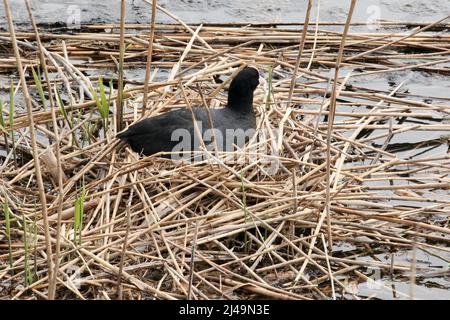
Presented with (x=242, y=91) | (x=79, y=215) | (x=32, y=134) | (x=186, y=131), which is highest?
(x=32, y=134)

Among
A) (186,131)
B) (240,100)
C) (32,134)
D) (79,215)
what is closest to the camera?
(32,134)

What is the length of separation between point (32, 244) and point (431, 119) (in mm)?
2774

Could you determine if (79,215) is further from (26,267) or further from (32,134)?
(32,134)

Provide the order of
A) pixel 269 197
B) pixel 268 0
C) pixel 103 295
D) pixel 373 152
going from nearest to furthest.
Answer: pixel 103 295 < pixel 269 197 < pixel 373 152 < pixel 268 0

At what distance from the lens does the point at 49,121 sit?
17.7 feet

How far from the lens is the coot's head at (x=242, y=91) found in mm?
5207

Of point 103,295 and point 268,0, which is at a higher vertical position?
point 268,0

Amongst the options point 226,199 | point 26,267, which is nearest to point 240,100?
point 226,199

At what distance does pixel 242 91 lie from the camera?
5223 millimetres

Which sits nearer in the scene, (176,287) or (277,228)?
(176,287)

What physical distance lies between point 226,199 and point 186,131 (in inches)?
21.4

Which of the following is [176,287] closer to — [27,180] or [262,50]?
[27,180]

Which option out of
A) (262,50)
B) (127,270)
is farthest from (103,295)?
(262,50)

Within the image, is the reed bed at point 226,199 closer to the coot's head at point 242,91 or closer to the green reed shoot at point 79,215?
the green reed shoot at point 79,215
